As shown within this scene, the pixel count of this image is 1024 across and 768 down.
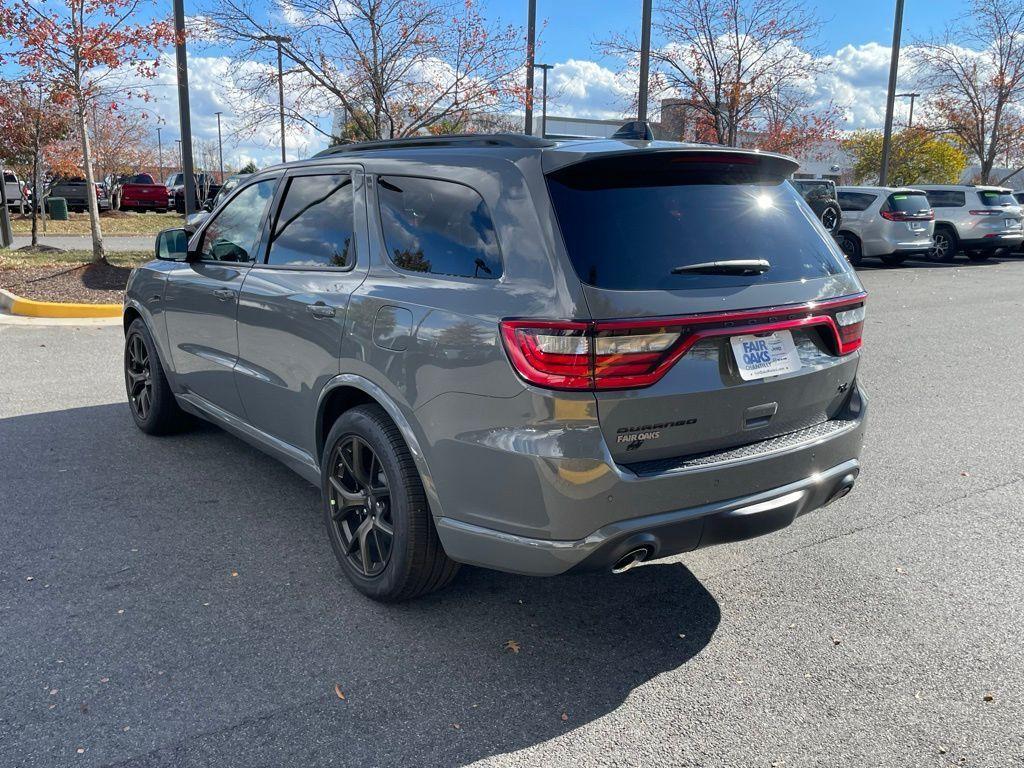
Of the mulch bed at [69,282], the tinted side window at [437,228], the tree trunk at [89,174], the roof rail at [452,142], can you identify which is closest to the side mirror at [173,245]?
the roof rail at [452,142]

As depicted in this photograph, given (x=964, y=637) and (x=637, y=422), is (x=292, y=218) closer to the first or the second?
(x=637, y=422)

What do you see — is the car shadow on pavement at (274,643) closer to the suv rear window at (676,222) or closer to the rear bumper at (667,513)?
the rear bumper at (667,513)

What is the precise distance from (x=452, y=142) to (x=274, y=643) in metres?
2.07

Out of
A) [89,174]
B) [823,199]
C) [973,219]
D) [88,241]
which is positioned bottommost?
[88,241]

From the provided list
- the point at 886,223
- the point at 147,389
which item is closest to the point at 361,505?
the point at 147,389

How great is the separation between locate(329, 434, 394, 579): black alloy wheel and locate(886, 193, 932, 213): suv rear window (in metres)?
17.7

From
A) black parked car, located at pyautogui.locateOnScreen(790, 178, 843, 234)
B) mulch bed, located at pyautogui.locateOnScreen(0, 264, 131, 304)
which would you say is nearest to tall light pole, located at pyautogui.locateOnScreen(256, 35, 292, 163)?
mulch bed, located at pyautogui.locateOnScreen(0, 264, 131, 304)

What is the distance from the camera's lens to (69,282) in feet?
38.8

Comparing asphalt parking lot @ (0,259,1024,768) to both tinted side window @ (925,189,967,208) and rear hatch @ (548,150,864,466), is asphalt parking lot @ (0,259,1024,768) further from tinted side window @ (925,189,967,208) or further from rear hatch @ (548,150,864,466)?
tinted side window @ (925,189,967,208)

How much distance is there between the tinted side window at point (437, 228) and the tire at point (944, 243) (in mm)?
19870

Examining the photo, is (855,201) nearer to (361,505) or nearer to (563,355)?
(361,505)

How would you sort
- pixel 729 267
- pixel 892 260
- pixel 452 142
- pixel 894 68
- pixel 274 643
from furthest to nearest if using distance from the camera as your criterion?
pixel 894 68
pixel 892 260
pixel 452 142
pixel 274 643
pixel 729 267

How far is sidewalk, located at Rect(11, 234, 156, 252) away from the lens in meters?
19.3

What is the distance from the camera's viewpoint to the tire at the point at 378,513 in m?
3.22
